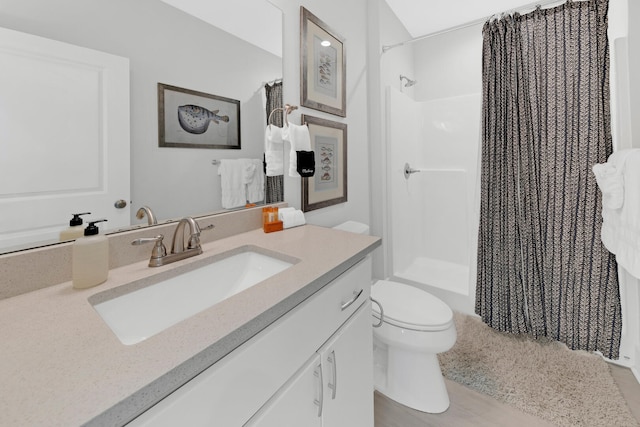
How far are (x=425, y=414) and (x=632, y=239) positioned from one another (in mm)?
1183

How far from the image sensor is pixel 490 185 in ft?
5.94

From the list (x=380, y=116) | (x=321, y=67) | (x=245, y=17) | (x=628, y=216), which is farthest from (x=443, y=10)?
(x=628, y=216)

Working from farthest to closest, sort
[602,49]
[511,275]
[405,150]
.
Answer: [405,150], [511,275], [602,49]

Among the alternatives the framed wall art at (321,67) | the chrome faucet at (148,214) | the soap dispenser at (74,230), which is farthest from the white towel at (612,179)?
the soap dispenser at (74,230)

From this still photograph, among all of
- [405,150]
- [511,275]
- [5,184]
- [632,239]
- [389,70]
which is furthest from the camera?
[405,150]

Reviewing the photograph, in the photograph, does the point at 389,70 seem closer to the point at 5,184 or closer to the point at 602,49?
the point at 602,49

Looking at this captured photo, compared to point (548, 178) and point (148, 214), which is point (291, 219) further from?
point (548, 178)

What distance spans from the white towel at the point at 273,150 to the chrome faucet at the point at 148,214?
56 cm

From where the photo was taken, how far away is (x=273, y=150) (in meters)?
1.40

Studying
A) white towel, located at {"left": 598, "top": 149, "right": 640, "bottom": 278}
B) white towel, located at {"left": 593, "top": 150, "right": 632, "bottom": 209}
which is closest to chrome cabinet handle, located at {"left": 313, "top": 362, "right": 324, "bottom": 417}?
white towel, located at {"left": 598, "top": 149, "right": 640, "bottom": 278}

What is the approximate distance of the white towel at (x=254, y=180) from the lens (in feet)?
4.31

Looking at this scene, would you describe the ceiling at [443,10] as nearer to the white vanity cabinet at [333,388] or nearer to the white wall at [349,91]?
the white wall at [349,91]

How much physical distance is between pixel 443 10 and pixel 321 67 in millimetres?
1398

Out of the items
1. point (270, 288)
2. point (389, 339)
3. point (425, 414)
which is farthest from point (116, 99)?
point (425, 414)
